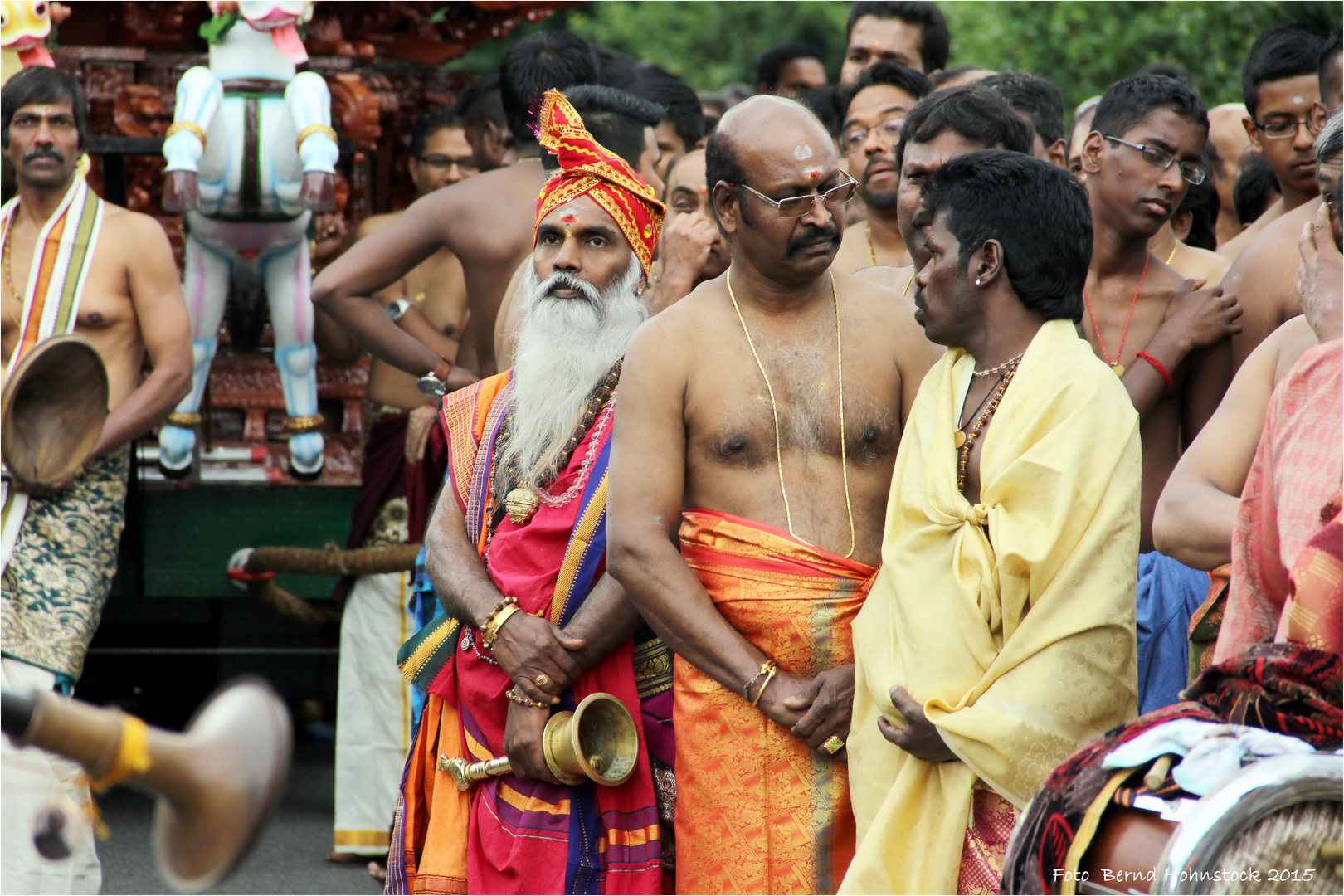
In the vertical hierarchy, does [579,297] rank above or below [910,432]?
above

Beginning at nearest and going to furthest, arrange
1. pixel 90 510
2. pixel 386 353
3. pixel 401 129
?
1. pixel 90 510
2. pixel 386 353
3. pixel 401 129

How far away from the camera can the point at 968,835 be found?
2.70 m

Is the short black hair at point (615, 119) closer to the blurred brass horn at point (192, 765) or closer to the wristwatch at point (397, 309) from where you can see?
the wristwatch at point (397, 309)

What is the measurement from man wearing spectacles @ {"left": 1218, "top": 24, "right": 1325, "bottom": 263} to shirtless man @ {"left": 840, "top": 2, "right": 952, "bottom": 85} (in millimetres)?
2115

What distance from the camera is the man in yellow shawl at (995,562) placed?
103 inches

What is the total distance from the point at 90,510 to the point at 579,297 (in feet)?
6.55

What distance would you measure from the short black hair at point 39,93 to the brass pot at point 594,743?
292cm

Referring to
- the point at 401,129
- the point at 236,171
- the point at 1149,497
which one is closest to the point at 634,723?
the point at 1149,497

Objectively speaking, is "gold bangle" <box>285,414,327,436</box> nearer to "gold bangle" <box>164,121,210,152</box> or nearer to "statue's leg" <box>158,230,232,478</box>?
"statue's leg" <box>158,230,232,478</box>

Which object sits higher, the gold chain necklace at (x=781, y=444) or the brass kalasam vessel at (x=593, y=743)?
the gold chain necklace at (x=781, y=444)

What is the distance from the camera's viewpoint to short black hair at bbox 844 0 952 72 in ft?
21.7

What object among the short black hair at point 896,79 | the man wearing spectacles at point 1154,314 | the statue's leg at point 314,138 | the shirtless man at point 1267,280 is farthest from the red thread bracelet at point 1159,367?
the statue's leg at point 314,138

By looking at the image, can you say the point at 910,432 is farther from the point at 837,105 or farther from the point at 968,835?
the point at 837,105

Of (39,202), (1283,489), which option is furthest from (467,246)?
(1283,489)
